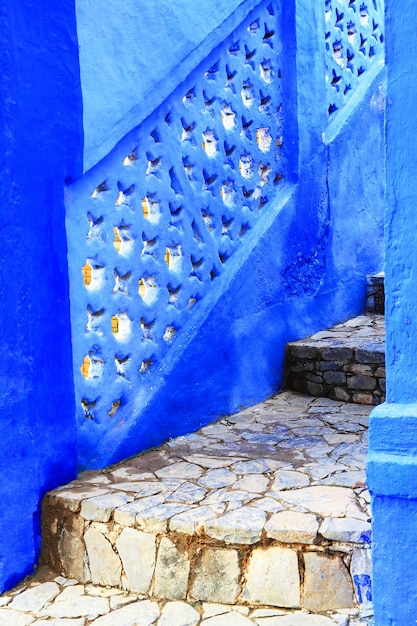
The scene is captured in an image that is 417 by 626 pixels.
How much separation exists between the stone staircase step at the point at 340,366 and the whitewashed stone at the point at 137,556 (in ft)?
7.49

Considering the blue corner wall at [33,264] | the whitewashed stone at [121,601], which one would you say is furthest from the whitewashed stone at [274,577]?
the blue corner wall at [33,264]

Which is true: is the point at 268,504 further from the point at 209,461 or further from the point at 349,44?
the point at 349,44

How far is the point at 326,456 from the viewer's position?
3.83 meters

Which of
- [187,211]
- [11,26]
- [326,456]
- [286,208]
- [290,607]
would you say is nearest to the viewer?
[290,607]

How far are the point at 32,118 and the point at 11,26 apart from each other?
1.36 ft

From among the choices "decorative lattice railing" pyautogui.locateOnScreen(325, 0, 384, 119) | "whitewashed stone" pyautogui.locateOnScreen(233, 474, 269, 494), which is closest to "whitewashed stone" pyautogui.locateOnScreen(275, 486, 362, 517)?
"whitewashed stone" pyautogui.locateOnScreen(233, 474, 269, 494)

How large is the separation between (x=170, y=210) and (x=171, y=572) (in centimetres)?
212

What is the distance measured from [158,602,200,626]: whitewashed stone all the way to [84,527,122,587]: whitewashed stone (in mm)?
319

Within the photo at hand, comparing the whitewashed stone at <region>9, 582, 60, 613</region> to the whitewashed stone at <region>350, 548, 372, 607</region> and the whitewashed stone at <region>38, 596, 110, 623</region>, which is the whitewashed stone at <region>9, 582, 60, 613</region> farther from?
the whitewashed stone at <region>350, 548, 372, 607</region>

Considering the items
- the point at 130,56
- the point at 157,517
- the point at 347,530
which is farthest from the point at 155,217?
the point at 347,530

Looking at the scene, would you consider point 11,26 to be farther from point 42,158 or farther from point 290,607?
point 290,607

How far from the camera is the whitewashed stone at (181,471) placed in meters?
A: 3.62

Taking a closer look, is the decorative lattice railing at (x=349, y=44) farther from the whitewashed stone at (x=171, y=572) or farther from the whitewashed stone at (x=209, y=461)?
the whitewashed stone at (x=171, y=572)

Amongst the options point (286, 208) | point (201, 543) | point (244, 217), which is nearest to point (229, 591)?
point (201, 543)
